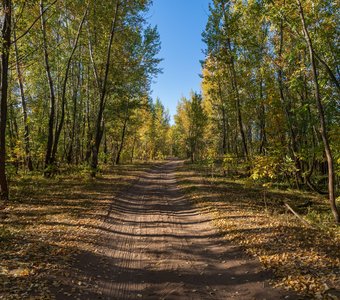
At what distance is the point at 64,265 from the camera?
7.10 m

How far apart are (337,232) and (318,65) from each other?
1129 centimetres

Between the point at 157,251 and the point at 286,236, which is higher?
the point at 286,236

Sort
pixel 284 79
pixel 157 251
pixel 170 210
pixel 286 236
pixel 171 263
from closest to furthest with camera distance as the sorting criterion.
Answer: pixel 171 263, pixel 157 251, pixel 286 236, pixel 170 210, pixel 284 79

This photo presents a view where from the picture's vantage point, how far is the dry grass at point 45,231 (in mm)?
6172

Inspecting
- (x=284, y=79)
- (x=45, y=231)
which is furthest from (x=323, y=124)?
(x=284, y=79)

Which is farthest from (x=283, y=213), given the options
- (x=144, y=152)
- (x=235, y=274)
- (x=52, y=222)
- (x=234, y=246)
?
(x=144, y=152)

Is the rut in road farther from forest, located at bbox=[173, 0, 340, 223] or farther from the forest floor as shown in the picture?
forest, located at bbox=[173, 0, 340, 223]

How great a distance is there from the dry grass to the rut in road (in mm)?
670

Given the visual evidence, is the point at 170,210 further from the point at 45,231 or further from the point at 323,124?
the point at 323,124

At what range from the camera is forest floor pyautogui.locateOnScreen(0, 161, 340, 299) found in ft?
20.1

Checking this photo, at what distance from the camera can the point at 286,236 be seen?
29.8ft

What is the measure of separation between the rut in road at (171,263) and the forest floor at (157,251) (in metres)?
0.02

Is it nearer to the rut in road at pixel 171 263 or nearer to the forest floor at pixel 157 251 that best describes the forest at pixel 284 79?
the forest floor at pixel 157 251

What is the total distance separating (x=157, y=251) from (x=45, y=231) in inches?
149
